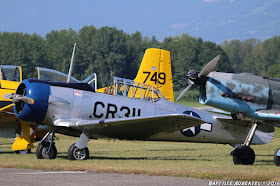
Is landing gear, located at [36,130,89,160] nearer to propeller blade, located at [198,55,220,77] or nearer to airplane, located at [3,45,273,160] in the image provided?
airplane, located at [3,45,273,160]

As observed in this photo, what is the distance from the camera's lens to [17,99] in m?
13.1

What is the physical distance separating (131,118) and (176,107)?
7.44 ft

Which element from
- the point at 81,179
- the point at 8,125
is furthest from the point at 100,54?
the point at 81,179

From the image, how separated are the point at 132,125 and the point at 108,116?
94cm

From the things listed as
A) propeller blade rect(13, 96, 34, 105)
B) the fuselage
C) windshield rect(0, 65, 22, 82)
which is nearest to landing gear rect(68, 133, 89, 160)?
propeller blade rect(13, 96, 34, 105)

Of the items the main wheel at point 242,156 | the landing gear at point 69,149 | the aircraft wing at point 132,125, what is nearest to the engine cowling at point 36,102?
the aircraft wing at point 132,125

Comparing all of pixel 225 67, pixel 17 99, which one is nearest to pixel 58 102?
pixel 17 99

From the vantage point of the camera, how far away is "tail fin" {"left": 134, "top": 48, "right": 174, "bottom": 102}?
2191 cm

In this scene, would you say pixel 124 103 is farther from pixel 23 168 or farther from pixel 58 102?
pixel 23 168

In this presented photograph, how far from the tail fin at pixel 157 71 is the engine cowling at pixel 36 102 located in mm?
8977

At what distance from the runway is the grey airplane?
338 cm

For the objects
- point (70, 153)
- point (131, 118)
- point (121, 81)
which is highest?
point (121, 81)

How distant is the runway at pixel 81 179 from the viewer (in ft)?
27.6

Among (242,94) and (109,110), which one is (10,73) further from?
(242,94)
